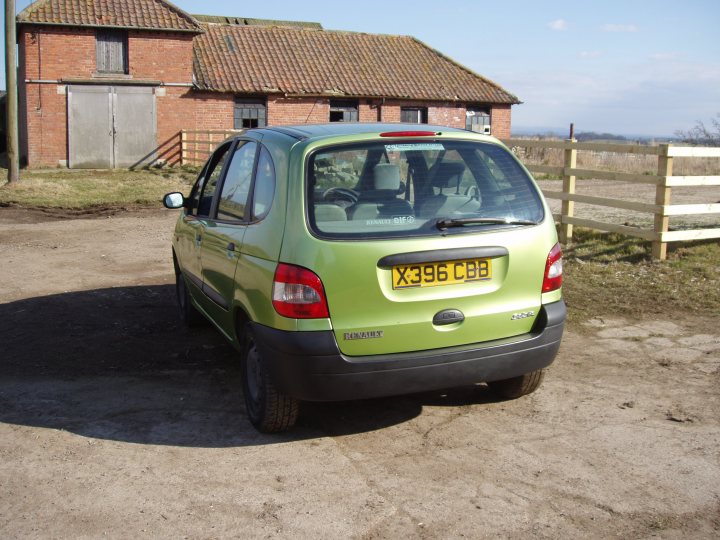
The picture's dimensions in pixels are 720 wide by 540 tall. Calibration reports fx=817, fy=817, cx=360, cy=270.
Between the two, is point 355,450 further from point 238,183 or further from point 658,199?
point 658,199

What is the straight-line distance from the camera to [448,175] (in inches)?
186

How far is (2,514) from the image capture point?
365 centimetres

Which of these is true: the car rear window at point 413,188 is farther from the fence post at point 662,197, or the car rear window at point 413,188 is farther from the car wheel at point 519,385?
the fence post at point 662,197

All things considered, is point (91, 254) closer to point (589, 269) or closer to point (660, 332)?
point (589, 269)

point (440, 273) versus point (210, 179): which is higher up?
point (210, 179)

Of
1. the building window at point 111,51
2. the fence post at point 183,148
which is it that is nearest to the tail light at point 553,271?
the fence post at point 183,148

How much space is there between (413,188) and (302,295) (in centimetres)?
92

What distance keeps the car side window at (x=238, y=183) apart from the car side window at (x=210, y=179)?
1.25 feet

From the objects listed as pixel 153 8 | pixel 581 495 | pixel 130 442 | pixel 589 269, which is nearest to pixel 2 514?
pixel 130 442

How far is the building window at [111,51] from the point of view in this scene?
30.0 m

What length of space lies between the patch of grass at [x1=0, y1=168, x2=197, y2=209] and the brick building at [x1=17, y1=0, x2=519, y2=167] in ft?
16.2

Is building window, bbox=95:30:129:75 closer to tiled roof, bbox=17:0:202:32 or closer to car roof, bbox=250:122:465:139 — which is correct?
tiled roof, bbox=17:0:202:32

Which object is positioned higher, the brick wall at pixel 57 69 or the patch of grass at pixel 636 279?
the brick wall at pixel 57 69

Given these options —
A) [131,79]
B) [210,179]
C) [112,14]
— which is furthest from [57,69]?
[210,179]
